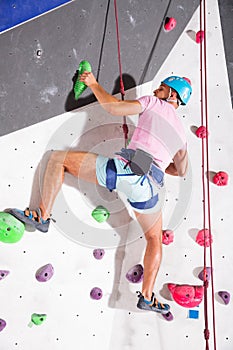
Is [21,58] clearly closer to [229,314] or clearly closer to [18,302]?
[18,302]

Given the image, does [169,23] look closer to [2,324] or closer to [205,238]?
[205,238]

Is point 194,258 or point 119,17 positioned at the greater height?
point 119,17

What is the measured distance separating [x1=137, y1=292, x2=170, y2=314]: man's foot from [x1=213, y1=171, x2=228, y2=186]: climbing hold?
0.66 m

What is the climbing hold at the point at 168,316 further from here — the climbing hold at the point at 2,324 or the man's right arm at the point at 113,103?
the man's right arm at the point at 113,103

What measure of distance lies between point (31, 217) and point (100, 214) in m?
0.39

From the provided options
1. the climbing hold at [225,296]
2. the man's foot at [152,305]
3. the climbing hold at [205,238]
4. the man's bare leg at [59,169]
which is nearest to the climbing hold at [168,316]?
the man's foot at [152,305]

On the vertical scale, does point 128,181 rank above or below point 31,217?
above

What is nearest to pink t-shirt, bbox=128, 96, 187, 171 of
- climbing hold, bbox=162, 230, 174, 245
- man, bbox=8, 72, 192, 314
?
man, bbox=8, 72, 192, 314

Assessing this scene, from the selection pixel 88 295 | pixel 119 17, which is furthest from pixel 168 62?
pixel 88 295

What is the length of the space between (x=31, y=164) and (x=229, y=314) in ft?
4.08

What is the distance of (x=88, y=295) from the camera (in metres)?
2.73

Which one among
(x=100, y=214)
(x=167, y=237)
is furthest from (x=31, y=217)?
(x=167, y=237)

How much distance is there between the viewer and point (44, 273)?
8.34ft

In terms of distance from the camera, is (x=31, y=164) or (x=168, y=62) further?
(x=168, y=62)
